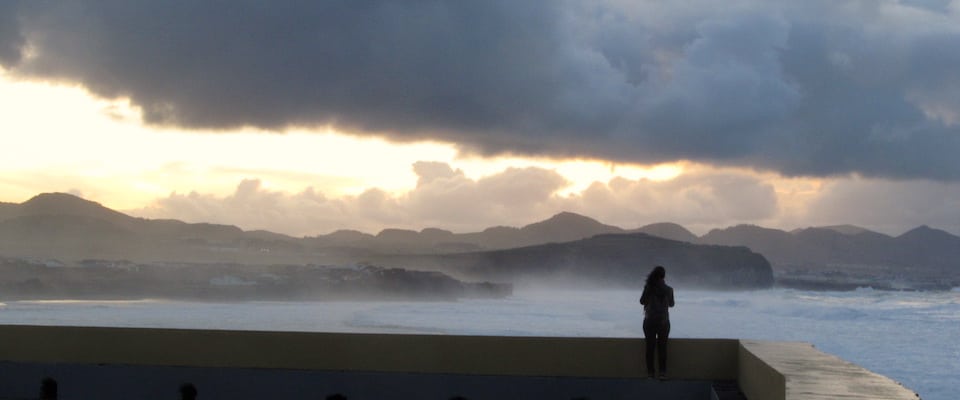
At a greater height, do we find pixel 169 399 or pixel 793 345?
pixel 793 345

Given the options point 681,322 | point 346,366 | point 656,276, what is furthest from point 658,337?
point 681,322

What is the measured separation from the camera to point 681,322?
251ft

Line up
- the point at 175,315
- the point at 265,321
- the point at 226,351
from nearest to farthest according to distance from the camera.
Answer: the point at 226,351 < the point at 265,321 < the point at 175,315

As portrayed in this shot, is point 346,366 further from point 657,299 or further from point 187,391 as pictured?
point 657,299

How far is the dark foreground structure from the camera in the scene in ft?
A: 43.5

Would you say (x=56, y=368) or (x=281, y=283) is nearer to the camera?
(x=56, y=368)

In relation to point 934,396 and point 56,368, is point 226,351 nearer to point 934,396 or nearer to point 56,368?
point 56,368

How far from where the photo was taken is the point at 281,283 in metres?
146

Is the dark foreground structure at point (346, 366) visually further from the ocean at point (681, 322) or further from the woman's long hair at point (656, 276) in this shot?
the ocean at point (681, 322)

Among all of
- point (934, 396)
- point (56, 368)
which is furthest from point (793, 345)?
point (934, 396)

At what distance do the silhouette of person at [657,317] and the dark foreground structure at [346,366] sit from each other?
254 mm

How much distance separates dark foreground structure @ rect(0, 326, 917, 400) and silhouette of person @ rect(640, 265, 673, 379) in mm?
254

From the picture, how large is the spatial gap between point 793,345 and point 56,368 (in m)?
8.55

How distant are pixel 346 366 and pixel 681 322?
213 feet
